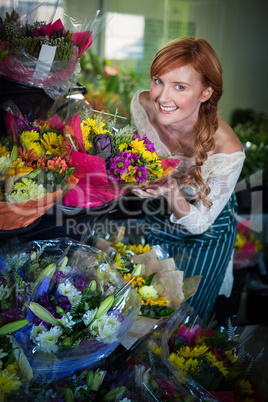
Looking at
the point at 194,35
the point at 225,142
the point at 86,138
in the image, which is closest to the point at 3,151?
the point at 86,138

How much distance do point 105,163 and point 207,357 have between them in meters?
0.59

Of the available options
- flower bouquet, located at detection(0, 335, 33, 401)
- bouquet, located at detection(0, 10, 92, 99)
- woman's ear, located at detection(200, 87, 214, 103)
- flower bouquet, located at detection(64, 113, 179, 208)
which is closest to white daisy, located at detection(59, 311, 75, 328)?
flower bouquet, located at detection(0, 335, 33, 401)

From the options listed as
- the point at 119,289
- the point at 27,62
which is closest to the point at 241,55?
the point at 27,62

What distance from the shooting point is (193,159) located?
1733 mm

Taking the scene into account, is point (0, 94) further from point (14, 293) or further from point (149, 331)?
point (149, 331)

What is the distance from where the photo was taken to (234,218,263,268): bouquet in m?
2.63

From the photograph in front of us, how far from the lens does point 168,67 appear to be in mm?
1584

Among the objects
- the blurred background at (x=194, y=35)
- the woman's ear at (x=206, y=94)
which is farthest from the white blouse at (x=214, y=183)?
the blurred background at (x=194, y=35)

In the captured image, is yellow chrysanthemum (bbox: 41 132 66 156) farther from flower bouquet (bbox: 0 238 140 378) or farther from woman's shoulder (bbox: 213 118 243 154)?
woman's shoulder (bbox: 213 118 243 154)

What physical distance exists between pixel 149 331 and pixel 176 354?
0.32ft

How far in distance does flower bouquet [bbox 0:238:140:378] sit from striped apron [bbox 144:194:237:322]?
791mm

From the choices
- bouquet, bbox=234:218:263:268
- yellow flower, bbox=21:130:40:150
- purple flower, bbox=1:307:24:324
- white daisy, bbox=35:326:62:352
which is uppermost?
yellow flower, bbox=21:130:40:150

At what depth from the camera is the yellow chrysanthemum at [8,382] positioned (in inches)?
33.3

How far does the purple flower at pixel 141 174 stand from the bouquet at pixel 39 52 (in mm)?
397
